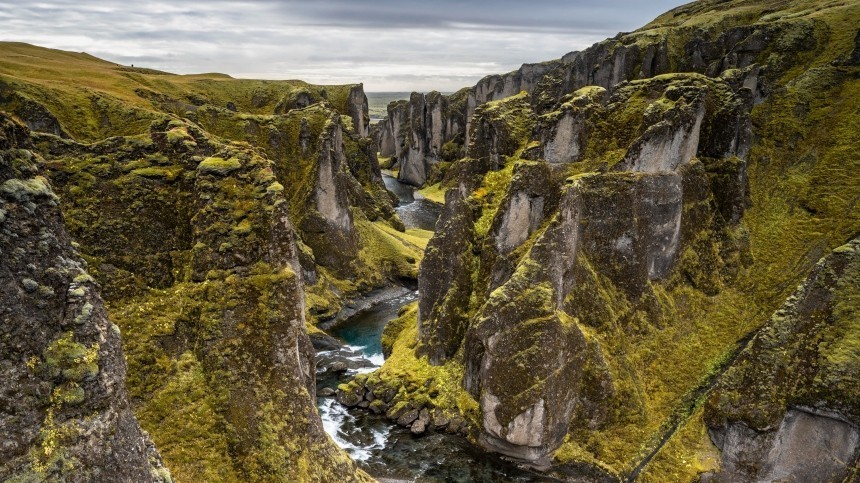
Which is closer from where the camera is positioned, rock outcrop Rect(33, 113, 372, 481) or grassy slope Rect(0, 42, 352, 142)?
rock outcrop Rect(33, 113, 372, 481)

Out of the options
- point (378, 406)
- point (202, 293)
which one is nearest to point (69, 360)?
point (202, 293)

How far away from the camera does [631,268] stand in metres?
38.8

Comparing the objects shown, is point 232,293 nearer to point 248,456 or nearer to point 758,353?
point 248,456

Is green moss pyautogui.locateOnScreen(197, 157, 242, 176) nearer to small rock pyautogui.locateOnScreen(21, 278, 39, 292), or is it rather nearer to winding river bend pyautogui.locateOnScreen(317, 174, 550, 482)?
small rock pyautogui.locateOnScreen(21, 278, 39, 292)

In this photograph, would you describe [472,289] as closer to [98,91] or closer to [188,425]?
[188,425]

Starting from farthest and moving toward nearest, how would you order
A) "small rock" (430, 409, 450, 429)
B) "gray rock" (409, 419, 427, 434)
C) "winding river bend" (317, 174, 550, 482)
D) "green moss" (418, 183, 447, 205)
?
"green moss" (418, 183, 447, 205)
"small rock" (430, 409, 450, 429)
"gray rock" (409, 419, 427, 434)
"winding river bend" (317, 174, 550, 482)

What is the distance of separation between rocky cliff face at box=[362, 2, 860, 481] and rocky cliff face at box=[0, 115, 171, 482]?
2589cm

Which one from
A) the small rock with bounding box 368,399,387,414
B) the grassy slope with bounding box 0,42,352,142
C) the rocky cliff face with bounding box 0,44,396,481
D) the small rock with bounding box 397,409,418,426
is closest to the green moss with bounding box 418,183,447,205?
the grassy slope with bounding box 0,42,352,142

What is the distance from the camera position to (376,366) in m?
50.4

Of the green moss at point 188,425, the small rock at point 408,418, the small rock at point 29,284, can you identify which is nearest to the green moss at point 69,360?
the small rock at point 29,284

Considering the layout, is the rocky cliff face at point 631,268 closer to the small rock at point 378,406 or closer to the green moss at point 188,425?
the small rock at point 378,406

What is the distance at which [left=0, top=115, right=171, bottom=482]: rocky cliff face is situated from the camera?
36.4 ft

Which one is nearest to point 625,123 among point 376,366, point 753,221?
point 753,221

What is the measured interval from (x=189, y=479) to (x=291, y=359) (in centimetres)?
513
